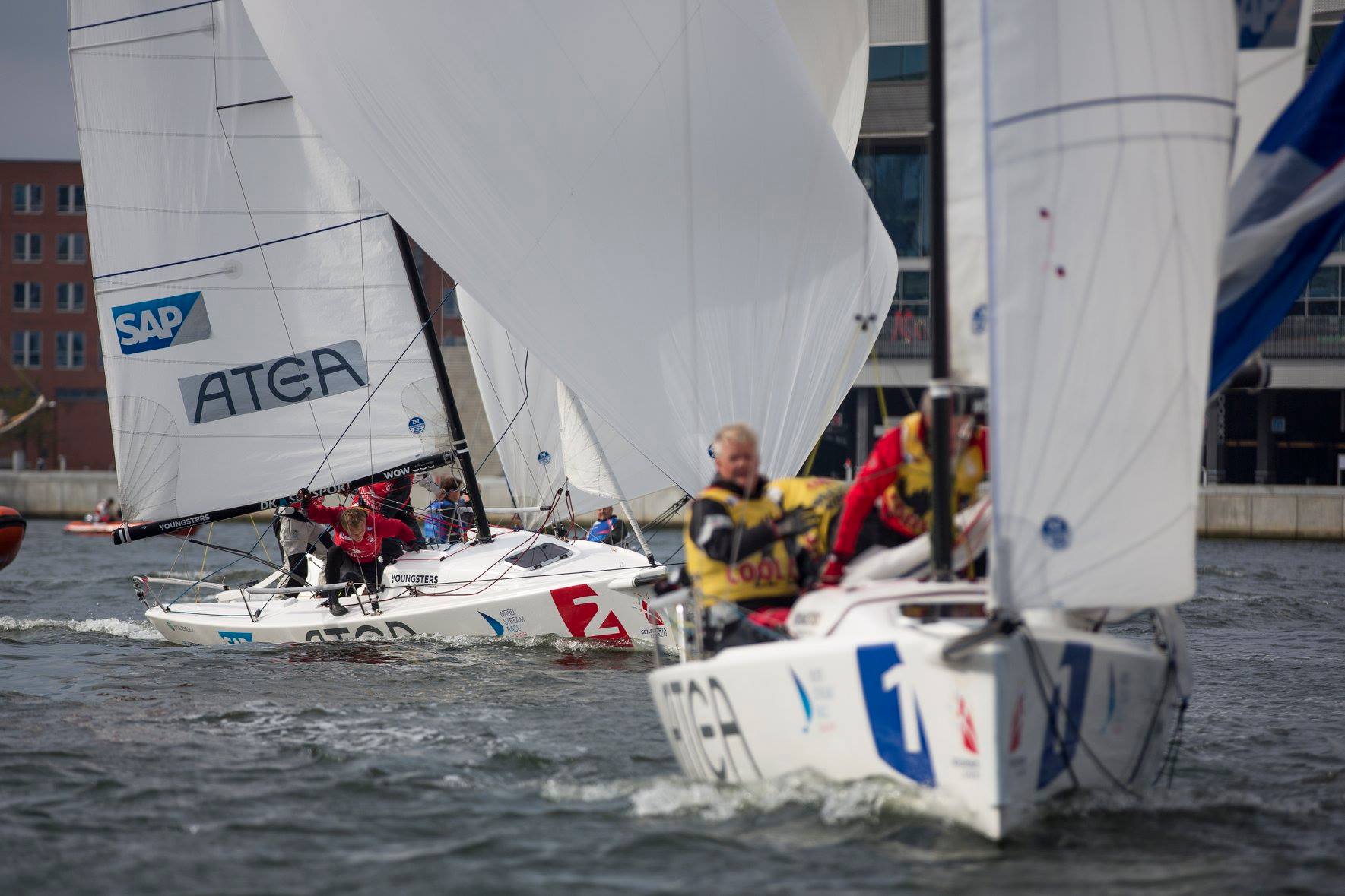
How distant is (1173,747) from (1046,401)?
2129 millimetres

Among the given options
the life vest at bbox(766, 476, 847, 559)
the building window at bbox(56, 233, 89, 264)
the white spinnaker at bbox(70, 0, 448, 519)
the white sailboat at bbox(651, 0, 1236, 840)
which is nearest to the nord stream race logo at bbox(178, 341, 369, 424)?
A: the white spinnaker at bbox(70, 0, 448, 519)

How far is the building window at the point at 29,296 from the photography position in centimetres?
5619

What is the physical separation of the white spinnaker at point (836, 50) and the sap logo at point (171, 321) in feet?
20.1

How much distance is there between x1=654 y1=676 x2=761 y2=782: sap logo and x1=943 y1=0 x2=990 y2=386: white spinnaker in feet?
5.40

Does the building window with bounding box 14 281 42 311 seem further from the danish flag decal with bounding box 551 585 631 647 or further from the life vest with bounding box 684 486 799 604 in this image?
the life vest with bounding box 684 486 799 604

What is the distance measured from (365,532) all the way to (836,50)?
5.78 m

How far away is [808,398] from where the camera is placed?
30.6 feet

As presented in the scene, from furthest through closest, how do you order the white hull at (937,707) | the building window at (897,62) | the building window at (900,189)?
the building window at (900,189), the building window at (897,62), the white hull at (937,707)

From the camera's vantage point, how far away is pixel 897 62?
125 ft

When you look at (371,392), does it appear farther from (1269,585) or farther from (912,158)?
(912,158)

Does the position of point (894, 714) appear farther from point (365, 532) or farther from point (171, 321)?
point (171, 321)

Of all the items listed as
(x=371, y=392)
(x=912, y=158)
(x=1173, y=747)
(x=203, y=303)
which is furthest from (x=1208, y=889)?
(x=912, y=158)

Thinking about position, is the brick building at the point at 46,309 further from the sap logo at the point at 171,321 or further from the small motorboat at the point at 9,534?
the sap logo at the point at 171,321

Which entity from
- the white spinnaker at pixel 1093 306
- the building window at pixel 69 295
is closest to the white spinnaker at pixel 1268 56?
the white spinnaker at pixel 1093 306
